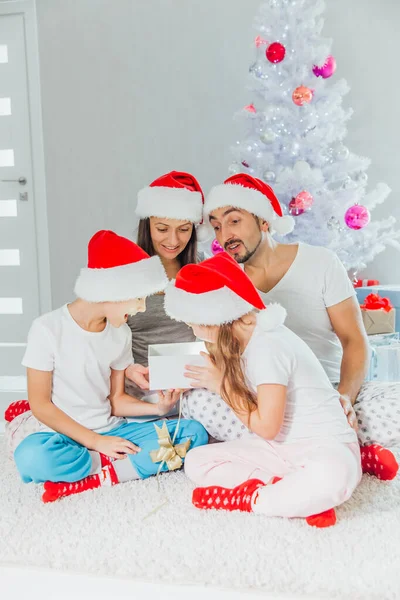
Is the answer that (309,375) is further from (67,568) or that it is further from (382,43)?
(382,43)

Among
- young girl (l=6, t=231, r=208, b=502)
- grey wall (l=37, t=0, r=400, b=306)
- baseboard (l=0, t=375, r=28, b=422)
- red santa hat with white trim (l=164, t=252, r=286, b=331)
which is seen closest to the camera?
red santa hat with white trim (l=164, t=252, r=286, b=331)

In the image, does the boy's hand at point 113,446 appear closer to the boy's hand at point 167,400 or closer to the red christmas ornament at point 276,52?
the boy's hand at point 167,400

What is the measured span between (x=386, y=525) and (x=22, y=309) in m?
3.36

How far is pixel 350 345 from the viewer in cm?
183

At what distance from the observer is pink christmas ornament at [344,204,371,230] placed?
3.33 m

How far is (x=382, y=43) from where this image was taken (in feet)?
12.8

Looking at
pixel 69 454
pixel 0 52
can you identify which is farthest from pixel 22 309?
pixel 69 454

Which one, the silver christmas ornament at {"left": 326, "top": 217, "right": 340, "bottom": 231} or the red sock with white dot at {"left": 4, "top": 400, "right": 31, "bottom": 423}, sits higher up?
the silver christmas ornament at {"left": 326, "top": 217, "right": 340, "bottom": 231}

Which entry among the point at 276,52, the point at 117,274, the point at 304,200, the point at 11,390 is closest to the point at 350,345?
the point at 117,274

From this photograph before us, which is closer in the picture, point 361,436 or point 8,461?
point 361,436

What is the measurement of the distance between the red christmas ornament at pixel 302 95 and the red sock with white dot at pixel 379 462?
6.86ft

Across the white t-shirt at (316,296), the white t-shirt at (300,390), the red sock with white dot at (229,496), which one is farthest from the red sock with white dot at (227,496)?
the white t-shirt at (316,296)

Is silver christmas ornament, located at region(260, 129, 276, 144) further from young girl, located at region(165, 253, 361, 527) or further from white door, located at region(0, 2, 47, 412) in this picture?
young girl, located at region(165, 253, 361, 527)

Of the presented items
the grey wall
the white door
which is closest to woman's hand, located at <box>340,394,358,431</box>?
the grey wall
